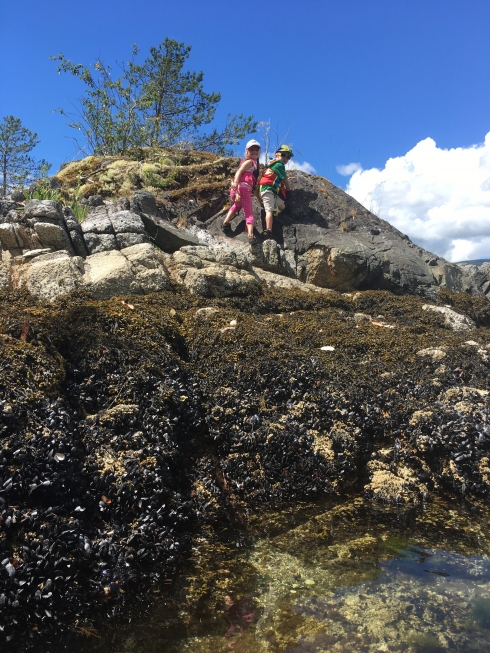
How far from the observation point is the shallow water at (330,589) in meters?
2.55

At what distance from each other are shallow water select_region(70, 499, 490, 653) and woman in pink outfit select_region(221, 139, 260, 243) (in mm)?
7894

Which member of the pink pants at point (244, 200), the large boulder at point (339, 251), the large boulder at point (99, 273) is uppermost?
the pink pants at point (244, 200)

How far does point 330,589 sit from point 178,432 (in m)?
2.15

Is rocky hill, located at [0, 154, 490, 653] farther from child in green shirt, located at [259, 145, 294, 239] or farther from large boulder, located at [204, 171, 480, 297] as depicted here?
child in green shirt, located at [259, 145, 294, 239]

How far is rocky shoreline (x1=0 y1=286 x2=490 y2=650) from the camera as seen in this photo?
3033 mm

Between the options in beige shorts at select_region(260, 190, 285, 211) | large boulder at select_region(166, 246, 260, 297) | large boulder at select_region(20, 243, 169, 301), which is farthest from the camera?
beige shorts at select_region(260, 190, 285, 211)

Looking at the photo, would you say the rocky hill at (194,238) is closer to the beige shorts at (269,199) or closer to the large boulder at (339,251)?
the large boulder at (339,251)

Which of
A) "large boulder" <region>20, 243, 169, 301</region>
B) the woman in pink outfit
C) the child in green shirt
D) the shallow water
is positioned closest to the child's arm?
the woman in pink outfit

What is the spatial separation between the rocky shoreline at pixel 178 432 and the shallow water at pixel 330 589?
280 millimetres

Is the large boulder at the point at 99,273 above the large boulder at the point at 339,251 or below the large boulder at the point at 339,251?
below

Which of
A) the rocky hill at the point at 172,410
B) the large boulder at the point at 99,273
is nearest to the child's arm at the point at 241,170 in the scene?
the rocky hill at the point at 172,410

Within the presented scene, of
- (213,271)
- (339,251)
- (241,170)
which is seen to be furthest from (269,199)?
(213,271)

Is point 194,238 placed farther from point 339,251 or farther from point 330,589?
point 330,589

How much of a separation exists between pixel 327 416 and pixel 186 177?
1059 centimetres
